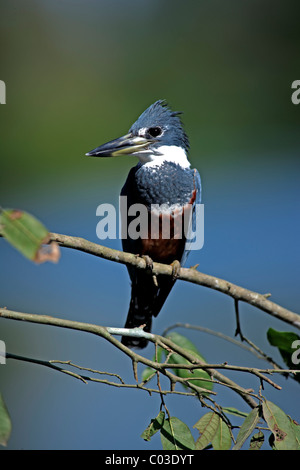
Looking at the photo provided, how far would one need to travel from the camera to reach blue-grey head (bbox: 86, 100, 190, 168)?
299 centimetres

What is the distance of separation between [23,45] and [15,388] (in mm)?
3830

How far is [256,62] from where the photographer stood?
22.5ft

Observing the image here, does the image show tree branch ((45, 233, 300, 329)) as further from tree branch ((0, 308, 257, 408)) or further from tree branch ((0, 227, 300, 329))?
tree branch ((0, 308, 257, 408))

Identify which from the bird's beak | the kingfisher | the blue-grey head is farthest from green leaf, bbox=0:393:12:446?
the blue-grey head

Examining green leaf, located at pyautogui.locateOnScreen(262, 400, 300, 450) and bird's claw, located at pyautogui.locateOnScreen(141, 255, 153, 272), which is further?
bird's claw, located at pyautogui.locateOnScreen(141, 255, 153, 272)

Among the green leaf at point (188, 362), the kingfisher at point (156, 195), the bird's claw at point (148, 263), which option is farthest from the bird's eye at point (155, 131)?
the green leaf at point (188, 362)

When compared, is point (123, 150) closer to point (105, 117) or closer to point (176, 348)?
point (176, 348)

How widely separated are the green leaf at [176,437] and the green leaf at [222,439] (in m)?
0.07

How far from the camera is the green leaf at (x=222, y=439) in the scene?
1.57 metres

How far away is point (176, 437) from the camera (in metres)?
1.59

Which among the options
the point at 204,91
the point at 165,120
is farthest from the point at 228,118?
the point at 165,120

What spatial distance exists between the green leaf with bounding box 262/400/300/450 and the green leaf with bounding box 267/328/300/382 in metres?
0.55

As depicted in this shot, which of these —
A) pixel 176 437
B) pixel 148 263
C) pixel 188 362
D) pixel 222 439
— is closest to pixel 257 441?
A: pixel 222 439

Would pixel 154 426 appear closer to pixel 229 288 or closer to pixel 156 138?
pixel 229 288
